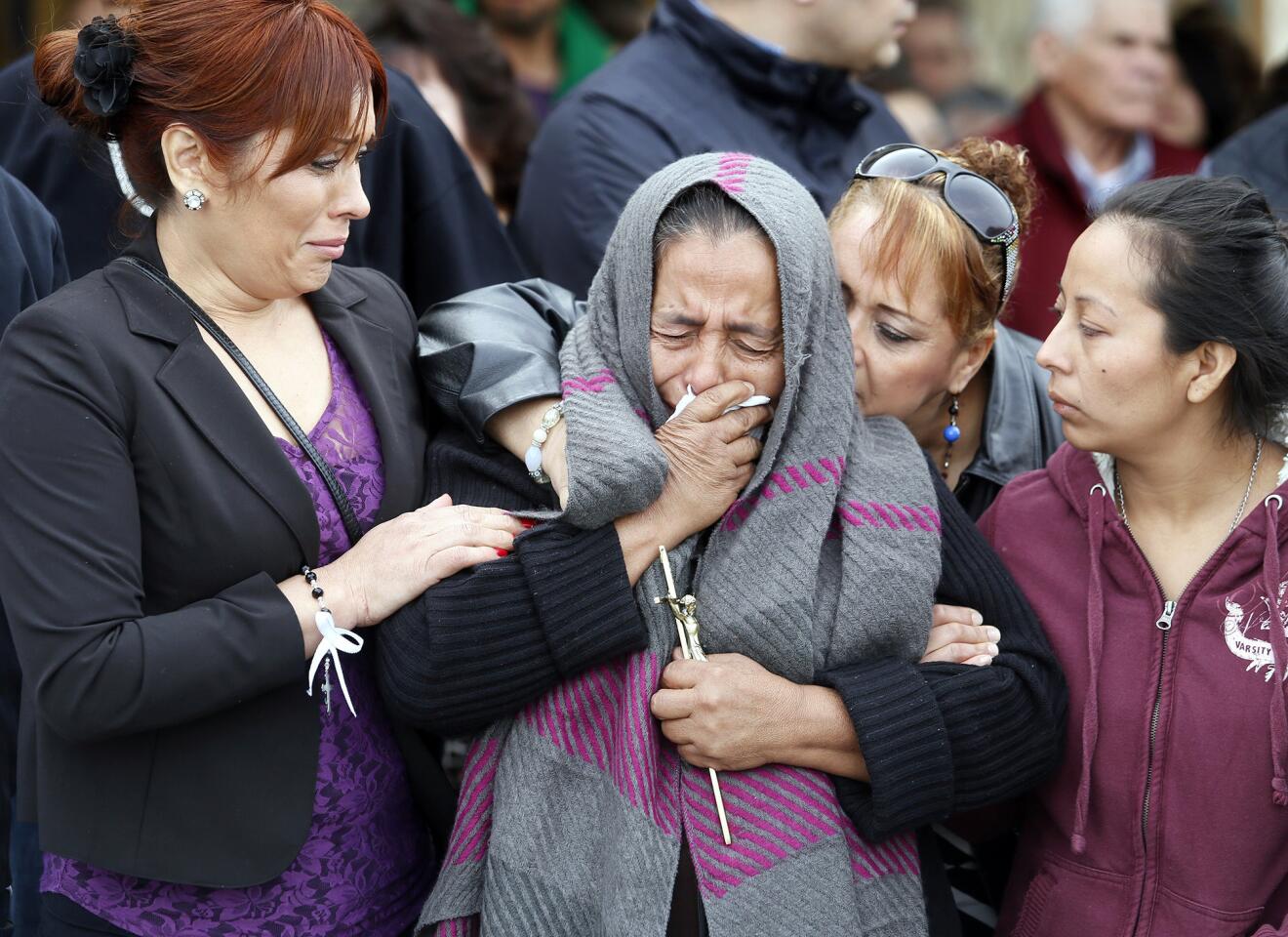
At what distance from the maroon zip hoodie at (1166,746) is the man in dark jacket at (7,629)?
5.62ft

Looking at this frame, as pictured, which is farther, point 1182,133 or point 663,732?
point 1182,133

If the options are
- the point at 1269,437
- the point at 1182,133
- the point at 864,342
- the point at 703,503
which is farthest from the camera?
the point at 1182,133

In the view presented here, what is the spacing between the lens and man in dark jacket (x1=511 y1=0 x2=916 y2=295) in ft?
11.2

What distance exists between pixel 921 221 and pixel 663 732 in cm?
100

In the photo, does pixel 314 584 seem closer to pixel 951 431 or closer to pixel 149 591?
pixel 149 591

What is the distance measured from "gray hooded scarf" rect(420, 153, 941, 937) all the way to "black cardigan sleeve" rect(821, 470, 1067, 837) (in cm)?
6

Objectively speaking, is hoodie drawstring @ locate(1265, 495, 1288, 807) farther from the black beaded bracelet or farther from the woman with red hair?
the black beaded bracelet

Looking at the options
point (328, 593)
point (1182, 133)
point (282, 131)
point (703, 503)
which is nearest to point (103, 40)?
point (282, 131)

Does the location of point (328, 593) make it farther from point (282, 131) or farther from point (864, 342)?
point (864, 342)

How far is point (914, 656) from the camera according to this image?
7.52 feet

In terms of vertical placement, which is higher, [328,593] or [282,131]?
[282,131]

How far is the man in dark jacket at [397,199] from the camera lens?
287 cm

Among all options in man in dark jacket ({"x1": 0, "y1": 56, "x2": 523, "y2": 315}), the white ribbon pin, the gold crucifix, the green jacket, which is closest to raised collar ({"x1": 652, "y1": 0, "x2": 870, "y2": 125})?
man in dark jacket ({"x1": 0, "y1": 56, "x2": 523, "y2": 315})

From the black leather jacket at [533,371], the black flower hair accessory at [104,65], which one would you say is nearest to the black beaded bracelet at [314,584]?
the black leather jacket at [533,371]
